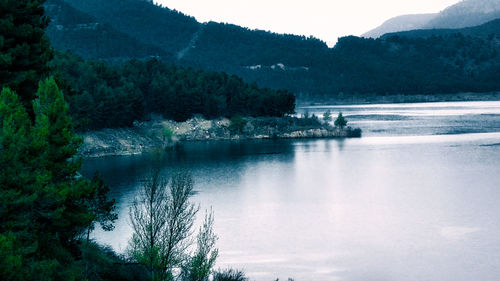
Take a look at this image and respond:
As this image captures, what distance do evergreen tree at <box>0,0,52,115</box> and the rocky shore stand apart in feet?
247

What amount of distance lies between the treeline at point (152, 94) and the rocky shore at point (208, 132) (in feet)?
7.61

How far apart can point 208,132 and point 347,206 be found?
80248 mm

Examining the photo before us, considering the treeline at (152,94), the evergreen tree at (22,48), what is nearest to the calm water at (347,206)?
the treeline at (152,94)

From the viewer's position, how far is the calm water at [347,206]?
42.0 metres

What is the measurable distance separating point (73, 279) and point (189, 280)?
35.4 ft

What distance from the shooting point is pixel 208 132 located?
139875 millimetres

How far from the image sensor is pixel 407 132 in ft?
491

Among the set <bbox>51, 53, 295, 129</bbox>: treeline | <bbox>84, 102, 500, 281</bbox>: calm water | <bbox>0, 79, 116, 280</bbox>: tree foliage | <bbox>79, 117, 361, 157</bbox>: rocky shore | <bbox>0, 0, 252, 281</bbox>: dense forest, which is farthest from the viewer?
<bbox>79, 117, 361, 157</bbox>: rocky shore

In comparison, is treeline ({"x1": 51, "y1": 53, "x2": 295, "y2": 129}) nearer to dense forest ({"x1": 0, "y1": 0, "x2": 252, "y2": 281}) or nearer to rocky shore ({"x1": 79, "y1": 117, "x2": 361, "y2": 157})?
rocky shore ({"x1": 79, "y1": 117, "x2": 361, "y2": 157})

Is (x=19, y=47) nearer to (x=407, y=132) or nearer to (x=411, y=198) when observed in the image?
(x=411, y=198)

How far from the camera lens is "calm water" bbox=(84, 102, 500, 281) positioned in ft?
138

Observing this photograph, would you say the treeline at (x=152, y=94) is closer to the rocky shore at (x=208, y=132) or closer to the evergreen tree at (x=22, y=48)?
the rocky shore at (x=208, y=132)

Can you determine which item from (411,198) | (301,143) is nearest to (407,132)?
(301,143)

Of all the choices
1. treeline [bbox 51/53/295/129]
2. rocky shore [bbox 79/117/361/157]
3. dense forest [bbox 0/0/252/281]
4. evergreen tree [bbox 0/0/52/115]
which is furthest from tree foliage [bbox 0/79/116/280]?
rocky shore [bbox 79/117/361/157]
